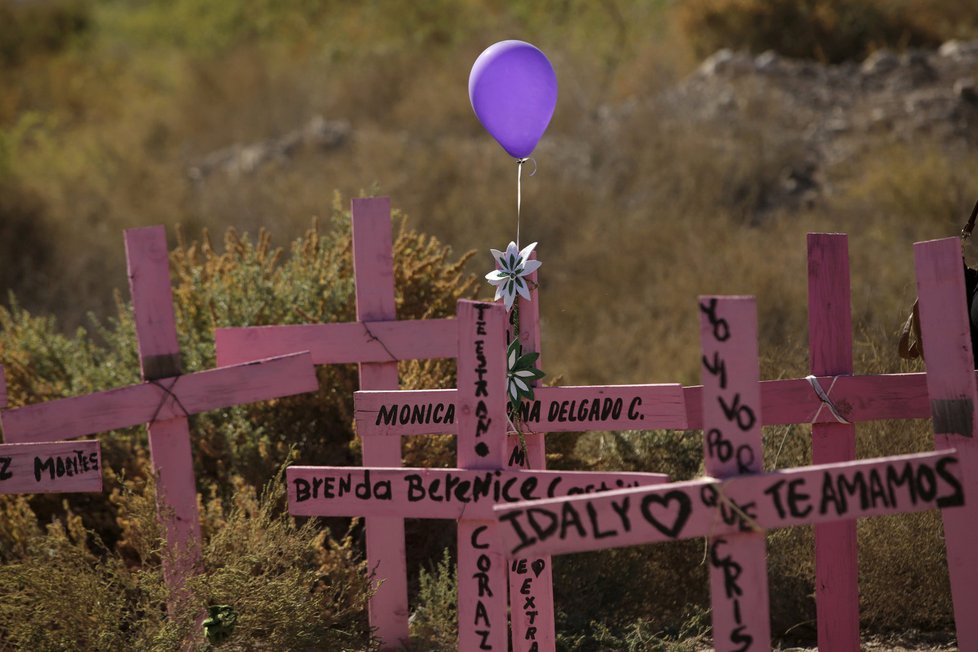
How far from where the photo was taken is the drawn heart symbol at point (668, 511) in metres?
2.80

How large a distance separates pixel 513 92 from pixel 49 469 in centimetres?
220

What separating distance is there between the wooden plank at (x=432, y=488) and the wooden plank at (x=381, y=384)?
3.51ft

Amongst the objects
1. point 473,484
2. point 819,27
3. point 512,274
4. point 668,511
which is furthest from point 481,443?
point 819,27

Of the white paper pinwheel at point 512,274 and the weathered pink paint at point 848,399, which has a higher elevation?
the white paper pinwheel at point 512,274

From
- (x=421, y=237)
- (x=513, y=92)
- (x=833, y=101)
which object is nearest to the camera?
(x=513, y=92)

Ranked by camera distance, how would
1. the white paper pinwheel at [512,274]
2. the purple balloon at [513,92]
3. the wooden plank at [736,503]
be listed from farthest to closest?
1. the purple balloon at [513,92]
2. the white paper pinwheel at [512,274]
3. the wooden plank at [736,503]

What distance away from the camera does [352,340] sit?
4875mm

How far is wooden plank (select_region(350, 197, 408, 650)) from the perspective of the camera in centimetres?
463

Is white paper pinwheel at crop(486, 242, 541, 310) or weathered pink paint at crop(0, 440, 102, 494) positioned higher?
white paper pinwheel at crop(486, 242, 541, 310)

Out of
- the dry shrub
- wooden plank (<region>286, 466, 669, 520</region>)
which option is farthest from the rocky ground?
wooden plank (<region>286, 466, 669, 520</region>)

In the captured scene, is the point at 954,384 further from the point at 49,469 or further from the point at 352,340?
the point at 49,469

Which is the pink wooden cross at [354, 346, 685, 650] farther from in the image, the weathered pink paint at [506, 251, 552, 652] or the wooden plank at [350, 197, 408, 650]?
the wooden plank at [350, 197, 408, 650]

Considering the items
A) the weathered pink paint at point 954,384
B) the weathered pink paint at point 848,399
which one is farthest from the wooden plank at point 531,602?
the weathered pink paint at point 954,384

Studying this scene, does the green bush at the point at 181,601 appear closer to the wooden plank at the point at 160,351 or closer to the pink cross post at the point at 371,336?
the wooden plank at the point at 160,351
